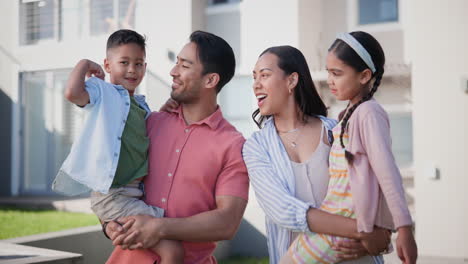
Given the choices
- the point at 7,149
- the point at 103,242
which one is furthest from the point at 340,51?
the point at 7,149

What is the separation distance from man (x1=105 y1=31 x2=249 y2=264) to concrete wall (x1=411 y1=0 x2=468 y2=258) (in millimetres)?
4235

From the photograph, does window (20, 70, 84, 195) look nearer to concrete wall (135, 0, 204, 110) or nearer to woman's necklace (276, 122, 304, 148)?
concrete wall (135, 0, 204, 110)

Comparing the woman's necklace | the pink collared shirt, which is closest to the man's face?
the pink collared shirt

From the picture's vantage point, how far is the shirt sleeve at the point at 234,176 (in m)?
2.05

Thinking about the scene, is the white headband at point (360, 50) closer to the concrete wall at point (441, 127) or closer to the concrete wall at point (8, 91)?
the concrete wall at point (441, 127)

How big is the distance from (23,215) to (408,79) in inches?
247

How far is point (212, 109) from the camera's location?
226 centimetres

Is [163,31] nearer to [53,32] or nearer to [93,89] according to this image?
[53,32]

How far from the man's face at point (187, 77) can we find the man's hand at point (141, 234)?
474mm

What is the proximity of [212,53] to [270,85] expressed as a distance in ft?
1.00

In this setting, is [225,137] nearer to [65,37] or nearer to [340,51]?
[340,51]

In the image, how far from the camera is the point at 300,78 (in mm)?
2111

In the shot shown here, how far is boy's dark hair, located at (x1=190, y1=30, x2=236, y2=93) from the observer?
220 centimetres

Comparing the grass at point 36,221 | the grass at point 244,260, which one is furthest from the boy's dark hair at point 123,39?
the grass at point 36,221
